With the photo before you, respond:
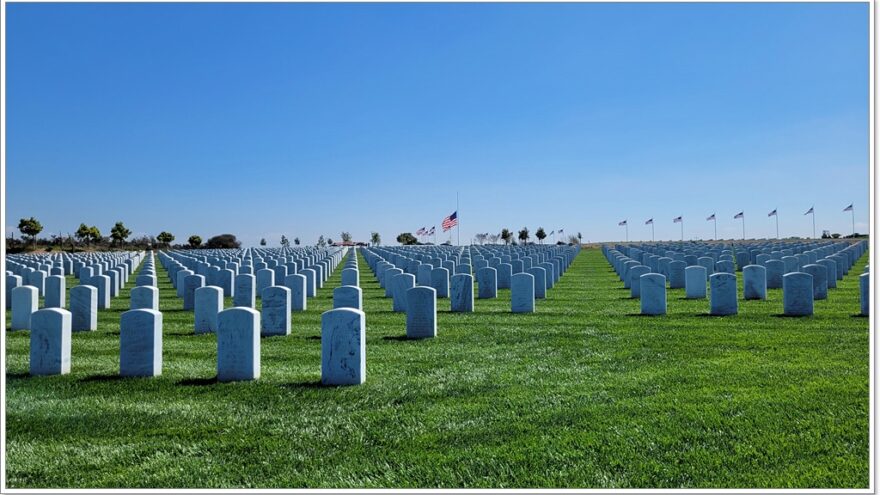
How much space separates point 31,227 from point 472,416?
8070cm

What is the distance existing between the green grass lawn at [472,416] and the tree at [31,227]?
2840 inches

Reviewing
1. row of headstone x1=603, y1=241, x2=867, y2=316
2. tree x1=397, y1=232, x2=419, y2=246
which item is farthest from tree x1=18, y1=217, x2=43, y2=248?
row of headstone x1=603, y1=241, x2=867, y2=316

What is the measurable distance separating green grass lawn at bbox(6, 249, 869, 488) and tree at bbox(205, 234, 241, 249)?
78247 mm

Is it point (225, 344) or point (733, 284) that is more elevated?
point (733, 284)

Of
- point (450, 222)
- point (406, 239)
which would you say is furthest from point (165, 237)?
point (450, 222)

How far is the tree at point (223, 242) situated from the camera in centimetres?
8762

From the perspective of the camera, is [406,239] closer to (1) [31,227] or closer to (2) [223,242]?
(2) [223,242]

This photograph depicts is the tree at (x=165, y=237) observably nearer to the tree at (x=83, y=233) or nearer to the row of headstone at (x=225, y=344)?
the tree at (x=83, y=233)

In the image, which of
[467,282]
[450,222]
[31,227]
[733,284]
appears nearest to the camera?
[733,284]

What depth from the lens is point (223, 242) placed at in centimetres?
8806

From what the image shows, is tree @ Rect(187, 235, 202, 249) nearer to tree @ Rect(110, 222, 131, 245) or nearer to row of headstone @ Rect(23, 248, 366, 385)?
tree @ Rect(110, 222, 131, 245)

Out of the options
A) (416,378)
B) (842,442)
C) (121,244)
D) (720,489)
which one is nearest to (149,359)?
(416,378)

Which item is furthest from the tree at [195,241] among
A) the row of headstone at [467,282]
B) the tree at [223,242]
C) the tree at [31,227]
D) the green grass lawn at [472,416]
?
the green grass lawn at [472,416]

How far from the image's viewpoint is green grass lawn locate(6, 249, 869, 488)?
17.1 feet
